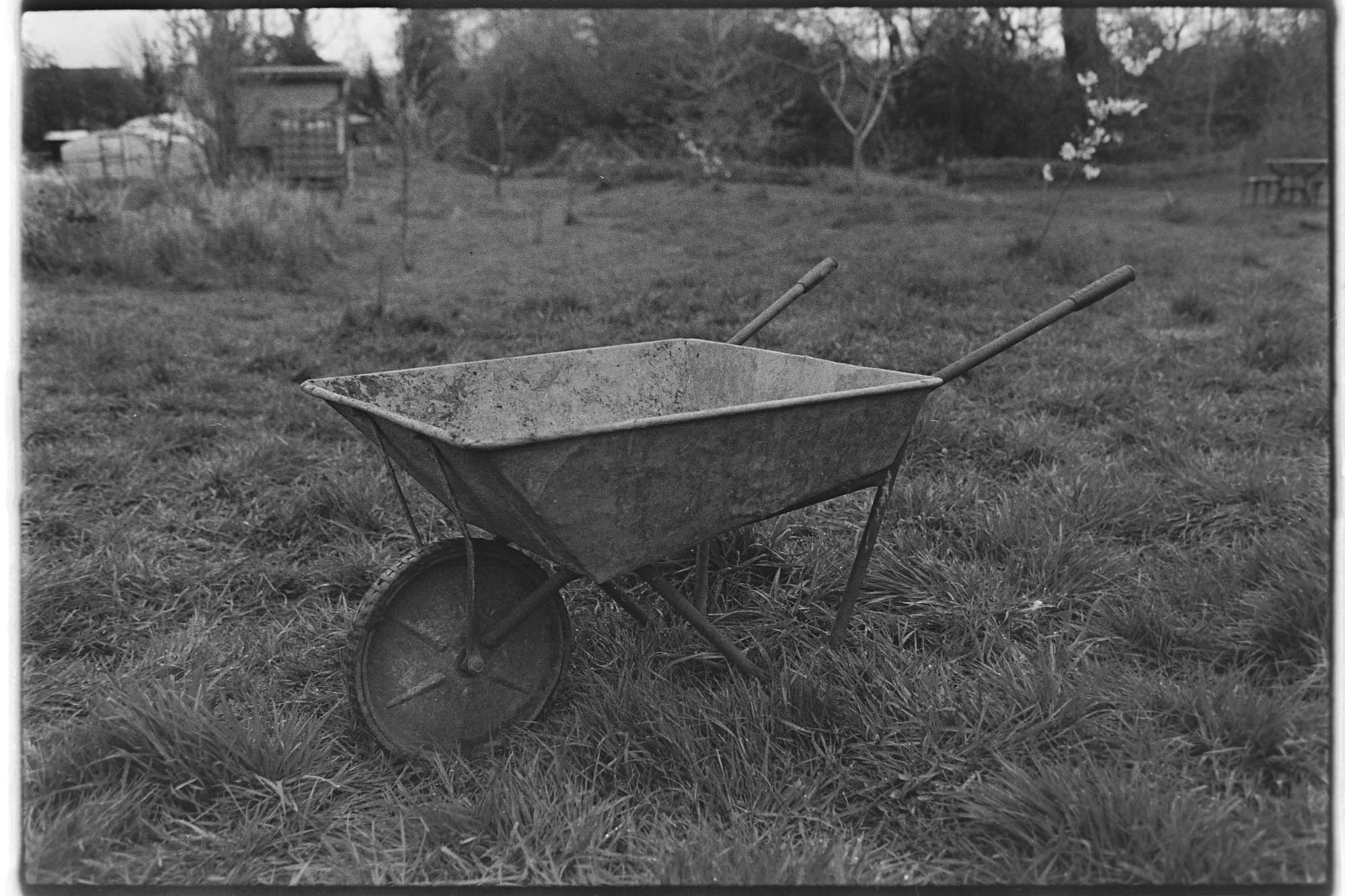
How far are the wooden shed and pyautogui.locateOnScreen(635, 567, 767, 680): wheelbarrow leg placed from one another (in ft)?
51.1

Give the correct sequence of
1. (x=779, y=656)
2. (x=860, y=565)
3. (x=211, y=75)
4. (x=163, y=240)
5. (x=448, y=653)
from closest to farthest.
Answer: (x=448, y=653) → (x=860, y=565) → (x=779, y=656) → (x=163, y=240) → (x=211, y=75)

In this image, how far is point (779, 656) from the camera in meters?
2.83

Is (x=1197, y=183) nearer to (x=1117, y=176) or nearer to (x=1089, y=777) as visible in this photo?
(x=1117, y=176)

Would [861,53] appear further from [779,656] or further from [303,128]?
[779,656]

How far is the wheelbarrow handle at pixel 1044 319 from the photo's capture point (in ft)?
8.00

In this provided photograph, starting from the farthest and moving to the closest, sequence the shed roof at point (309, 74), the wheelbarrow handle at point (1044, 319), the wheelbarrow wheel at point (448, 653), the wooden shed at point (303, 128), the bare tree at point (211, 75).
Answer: the shed roof at point (309, 74)
the wooden shed at point (303, 128)
the bare tree at point (211, 75)
the wheelbarrow handle at point (1044, 319)
the wheelbarrow wheel at point (448, 653)

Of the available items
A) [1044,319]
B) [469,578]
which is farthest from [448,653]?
[1044,319]

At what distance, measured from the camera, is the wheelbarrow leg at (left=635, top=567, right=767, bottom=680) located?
2.39 m

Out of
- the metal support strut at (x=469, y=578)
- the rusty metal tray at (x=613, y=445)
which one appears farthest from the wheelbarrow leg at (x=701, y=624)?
the metal support strut at (x=469, y=578)

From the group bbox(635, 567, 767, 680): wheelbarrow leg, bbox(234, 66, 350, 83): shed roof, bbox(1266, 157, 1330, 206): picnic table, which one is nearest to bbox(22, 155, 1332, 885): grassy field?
bbox(635, 567, 767, 680): wheelbarrow leg

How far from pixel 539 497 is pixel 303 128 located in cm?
1769

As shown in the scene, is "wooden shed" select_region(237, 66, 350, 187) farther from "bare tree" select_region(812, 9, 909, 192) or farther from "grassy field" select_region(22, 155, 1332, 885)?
"grassy field" select_region(22, 155, 1332, 885)

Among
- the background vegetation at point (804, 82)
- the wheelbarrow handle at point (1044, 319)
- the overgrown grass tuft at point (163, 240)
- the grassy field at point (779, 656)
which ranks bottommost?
the grassy field at point (779, 656)

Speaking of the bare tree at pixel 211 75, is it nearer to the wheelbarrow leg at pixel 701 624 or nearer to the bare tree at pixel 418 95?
the bare tree at pixel 418 95
